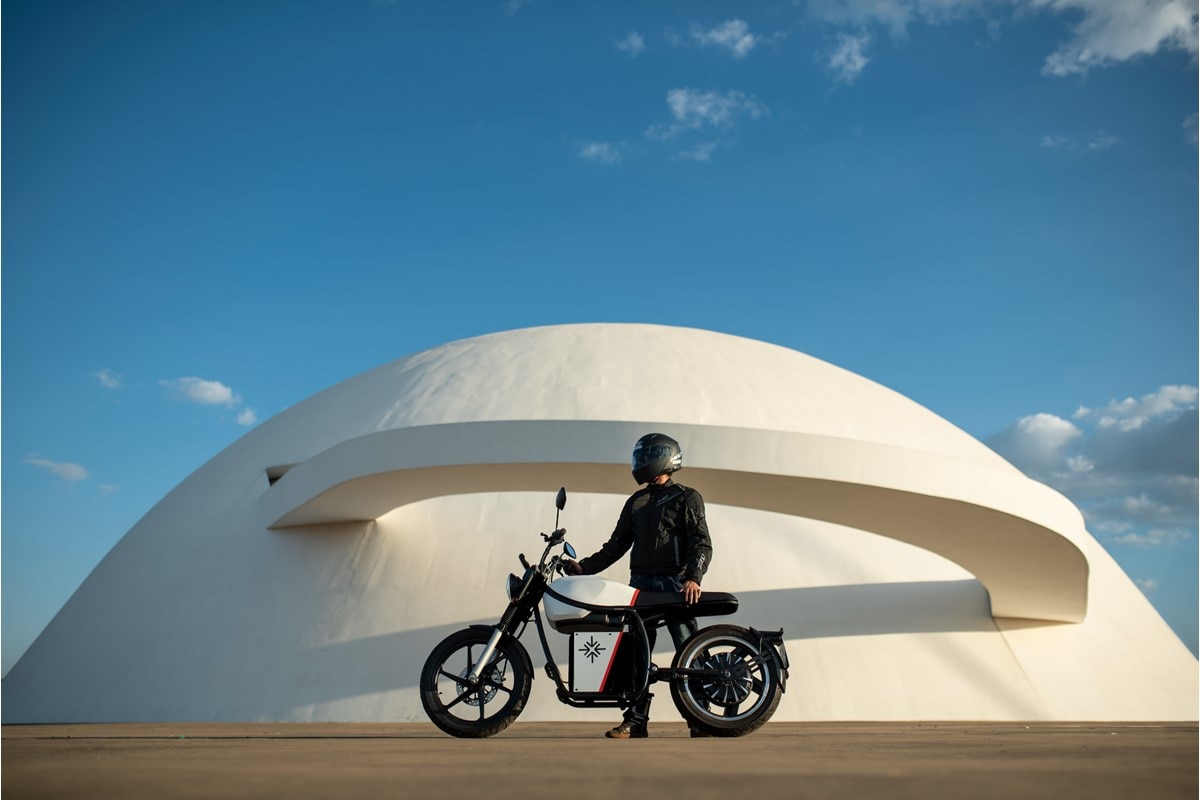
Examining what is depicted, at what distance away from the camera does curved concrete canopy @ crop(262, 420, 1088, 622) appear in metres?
10.4

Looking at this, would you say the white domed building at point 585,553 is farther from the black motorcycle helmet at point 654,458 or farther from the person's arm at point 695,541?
the person's arm at point 695,541

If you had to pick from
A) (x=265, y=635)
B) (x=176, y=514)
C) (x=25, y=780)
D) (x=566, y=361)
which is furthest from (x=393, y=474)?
(x=25, y=780)

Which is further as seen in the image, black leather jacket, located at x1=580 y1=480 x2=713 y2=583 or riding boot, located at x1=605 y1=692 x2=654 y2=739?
black leather jacket, located at x1=580 y1=480 x2=713 y2=583

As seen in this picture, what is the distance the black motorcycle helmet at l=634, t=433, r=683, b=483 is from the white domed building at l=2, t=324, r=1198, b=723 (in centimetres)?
349

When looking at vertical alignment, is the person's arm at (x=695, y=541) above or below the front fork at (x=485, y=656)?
above

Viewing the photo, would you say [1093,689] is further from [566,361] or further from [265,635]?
[265,635]

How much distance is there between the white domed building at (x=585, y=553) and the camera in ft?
35.6

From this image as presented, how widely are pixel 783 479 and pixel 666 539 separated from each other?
4.44m

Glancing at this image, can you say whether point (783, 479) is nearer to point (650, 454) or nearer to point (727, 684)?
point (650, 454)

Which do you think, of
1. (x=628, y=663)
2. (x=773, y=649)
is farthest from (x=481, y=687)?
(x=773, y=649)

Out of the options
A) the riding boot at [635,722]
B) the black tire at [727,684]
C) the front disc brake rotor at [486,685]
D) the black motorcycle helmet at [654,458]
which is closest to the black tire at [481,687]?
the front disc brake rotor at [486,685]

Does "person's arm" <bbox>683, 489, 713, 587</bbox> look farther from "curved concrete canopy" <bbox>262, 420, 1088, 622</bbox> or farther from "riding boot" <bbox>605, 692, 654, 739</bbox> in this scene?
Result: "curved concrete canopy" <bbox>262, 420, 1088, 622</bbox>

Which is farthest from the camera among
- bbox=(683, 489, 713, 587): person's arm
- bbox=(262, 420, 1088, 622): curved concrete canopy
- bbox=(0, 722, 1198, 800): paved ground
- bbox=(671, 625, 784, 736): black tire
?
bbox=(262, 420, 1088, 622): curved concrete canopy

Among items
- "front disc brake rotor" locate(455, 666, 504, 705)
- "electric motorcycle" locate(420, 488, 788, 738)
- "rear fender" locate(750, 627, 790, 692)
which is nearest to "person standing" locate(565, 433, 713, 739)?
"electric motorcycle" locate(420, 488, 788, 738)
